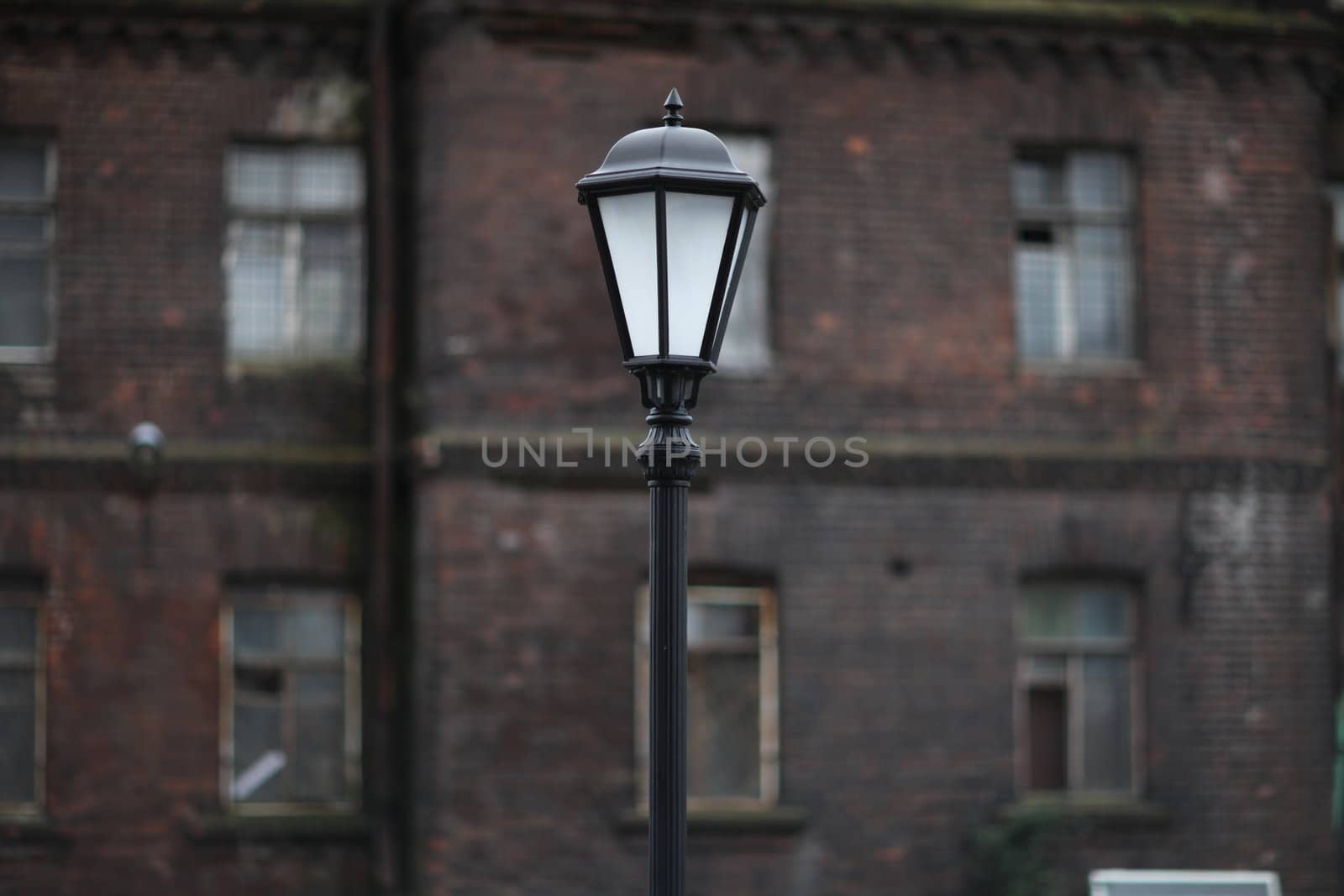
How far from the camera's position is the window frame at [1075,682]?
12.5 meters

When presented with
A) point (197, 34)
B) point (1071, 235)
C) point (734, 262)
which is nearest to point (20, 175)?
point (197, 34)

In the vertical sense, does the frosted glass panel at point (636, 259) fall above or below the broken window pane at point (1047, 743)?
above

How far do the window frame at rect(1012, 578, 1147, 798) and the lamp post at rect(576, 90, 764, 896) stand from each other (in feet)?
24.7

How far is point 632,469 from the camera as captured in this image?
11945mm

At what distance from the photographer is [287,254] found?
1256 centimetres

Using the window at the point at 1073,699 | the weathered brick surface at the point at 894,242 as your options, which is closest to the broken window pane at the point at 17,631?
the weathered brick surface at the point at 894,242

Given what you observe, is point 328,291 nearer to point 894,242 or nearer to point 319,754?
point 319,754

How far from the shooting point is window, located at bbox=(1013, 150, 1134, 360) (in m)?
12.8

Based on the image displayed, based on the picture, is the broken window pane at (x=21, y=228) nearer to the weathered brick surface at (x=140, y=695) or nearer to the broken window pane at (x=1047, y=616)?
the weathered brick surface at (x=140, y=695)

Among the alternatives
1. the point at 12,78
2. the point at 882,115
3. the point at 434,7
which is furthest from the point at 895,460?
the point at 12,78

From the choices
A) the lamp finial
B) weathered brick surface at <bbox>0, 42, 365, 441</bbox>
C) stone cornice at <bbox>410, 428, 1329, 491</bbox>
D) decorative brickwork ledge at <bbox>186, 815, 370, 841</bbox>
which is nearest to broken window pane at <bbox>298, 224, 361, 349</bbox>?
weathered brick surface at <bbox>0, 42, 365, 441</bbox>

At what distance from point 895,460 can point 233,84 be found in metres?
5.37

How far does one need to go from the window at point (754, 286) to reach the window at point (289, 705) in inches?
134

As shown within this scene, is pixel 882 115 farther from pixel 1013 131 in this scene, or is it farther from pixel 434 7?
pixel 434 7
